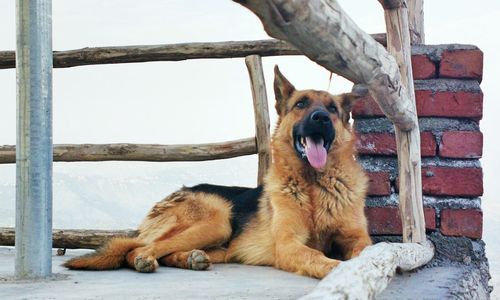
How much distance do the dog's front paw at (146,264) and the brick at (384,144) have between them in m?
1.39

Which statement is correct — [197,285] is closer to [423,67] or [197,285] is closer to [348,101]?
[348,101]

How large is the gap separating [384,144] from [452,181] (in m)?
0.43

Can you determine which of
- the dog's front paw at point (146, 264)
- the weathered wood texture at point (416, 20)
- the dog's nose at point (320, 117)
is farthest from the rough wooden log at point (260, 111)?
the dog's front paw at point (146, 264)

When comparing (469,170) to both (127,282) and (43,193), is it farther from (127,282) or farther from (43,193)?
(43,193)

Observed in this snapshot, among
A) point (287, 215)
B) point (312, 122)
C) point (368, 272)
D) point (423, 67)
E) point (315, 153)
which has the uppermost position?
point (423, 67)

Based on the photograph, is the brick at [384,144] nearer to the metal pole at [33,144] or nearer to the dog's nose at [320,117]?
the dog's nose at [320,117]

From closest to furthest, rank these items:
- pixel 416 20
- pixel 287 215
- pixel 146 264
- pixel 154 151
A: pixel 146 264 → pixel 287 215 → pixel 416 20 → pixel 154 151

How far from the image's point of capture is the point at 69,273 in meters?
3.45

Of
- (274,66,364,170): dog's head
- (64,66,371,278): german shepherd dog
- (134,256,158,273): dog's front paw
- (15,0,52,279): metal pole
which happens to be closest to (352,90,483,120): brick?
(274,66,364,170): dog's head

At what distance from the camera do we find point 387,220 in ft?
13.3

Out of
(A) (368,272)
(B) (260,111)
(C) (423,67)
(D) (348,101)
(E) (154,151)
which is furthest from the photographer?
(E) (154,151)

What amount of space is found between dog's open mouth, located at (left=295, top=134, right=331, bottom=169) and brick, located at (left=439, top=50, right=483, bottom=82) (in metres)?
0.91

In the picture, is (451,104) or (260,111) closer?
(451,104)

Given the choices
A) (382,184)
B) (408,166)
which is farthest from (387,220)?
(408,166)
